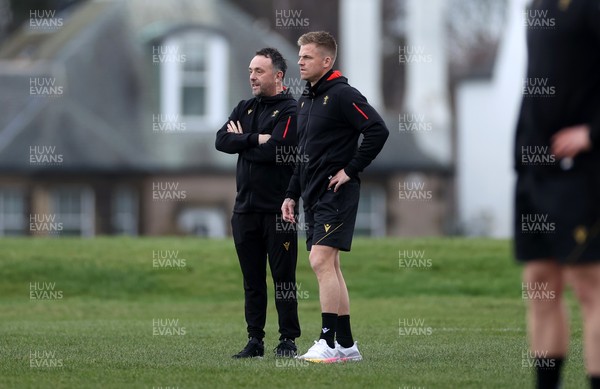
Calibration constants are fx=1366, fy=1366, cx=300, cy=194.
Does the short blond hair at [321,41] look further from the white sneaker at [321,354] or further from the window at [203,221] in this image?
the window at [203,221]

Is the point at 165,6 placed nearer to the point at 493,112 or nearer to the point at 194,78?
the point at 194,78

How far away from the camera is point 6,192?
3862 centimetres

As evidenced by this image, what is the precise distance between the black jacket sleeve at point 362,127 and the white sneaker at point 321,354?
133cm

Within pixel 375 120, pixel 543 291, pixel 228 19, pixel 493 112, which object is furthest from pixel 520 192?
pixel 493 112

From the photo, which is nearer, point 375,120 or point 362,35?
point 375,120

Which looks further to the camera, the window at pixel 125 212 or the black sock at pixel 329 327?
the window at pixel 125 212

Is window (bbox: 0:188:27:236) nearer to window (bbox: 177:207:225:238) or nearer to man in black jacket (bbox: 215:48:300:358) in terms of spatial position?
window (bbox: 177:207:225:238)

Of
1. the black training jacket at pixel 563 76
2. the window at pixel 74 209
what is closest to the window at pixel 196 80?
the window at pixel 74 209

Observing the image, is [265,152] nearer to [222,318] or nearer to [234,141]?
[234,141]

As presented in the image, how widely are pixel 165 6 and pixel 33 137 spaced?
6533mm

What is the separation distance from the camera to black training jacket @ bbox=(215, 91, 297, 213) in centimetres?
1098

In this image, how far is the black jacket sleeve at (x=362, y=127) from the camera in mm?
10398


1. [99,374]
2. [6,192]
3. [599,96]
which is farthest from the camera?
[6,192]

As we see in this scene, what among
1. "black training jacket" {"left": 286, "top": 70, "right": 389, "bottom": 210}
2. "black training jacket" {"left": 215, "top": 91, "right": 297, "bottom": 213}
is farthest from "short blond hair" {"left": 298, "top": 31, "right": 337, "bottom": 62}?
"black training jacket" {"left": 215, "top": 91, "right": 297, "bottom": 213}
